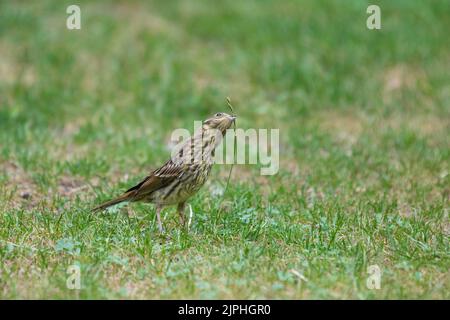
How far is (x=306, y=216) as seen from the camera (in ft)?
24.6

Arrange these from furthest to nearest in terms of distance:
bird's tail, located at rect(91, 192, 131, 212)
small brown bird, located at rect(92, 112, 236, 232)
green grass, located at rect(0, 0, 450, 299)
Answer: bird's tail, located at rect(91, 192, 131, 212) → small brown bird, located at rect(92, 112, 236, 232) → green grass, located at rect(0, 0, 450, 299)

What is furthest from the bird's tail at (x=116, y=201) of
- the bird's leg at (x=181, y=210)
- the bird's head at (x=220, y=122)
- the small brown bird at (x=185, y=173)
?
the bird's head at (x=220, y=122)

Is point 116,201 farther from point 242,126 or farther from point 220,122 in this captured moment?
point 242,126

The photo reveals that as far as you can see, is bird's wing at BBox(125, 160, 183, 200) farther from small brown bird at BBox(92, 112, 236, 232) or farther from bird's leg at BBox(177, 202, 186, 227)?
bird's leg at BBox(177, 202, 186, 227)

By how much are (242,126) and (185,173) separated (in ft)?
13.0

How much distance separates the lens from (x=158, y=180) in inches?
277

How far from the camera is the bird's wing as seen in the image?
6961 millimetres

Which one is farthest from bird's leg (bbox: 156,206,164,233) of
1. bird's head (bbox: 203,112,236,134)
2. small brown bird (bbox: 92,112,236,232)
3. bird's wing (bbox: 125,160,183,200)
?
bird's head (bbox: 203,112,236,134)

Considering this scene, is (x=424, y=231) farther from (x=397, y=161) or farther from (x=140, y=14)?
(x=140, y=14)

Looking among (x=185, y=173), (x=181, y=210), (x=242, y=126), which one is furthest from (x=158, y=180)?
(x=242, y=126)

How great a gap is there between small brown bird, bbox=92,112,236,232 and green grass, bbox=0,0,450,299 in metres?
0.29

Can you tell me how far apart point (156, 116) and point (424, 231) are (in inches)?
201
